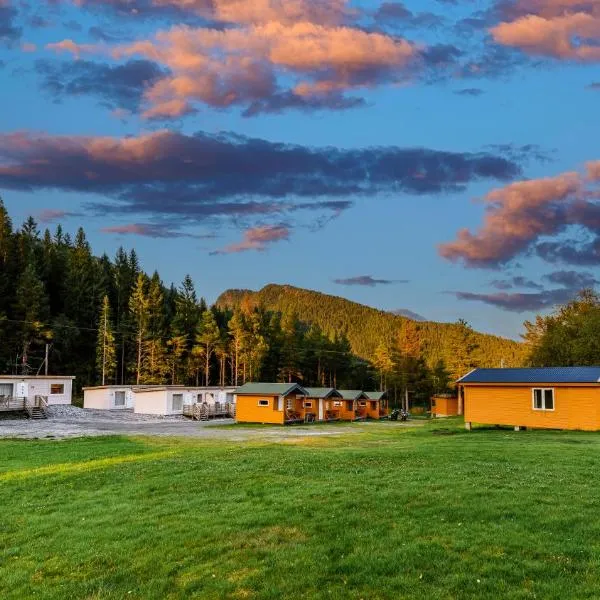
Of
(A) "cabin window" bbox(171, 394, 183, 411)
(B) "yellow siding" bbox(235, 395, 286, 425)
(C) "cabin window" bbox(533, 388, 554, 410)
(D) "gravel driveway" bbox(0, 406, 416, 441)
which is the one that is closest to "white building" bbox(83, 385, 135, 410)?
(D) "gravel driveway" bbox(0, 406, 416, 441)

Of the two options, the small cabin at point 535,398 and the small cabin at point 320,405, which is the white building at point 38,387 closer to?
the small cabin at point 320,405

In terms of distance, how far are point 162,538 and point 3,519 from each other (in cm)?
472

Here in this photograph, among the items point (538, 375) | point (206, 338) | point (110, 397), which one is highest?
point (206, 338)

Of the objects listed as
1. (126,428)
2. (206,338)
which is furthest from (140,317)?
(126,428)

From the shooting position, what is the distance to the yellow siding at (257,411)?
170ft

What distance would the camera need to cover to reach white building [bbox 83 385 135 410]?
63.2 metres

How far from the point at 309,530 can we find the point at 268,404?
42.4m

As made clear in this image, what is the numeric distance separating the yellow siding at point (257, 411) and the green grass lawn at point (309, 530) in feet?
112

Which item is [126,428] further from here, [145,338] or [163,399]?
[145,338]

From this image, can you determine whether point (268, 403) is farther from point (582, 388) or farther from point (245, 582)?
point (245, 582)

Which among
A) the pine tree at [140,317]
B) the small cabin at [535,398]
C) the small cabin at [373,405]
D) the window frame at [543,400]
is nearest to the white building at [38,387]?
the pine tree at [140,317]

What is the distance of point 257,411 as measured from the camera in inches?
2063

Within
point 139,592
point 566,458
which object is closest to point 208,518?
point 139,592

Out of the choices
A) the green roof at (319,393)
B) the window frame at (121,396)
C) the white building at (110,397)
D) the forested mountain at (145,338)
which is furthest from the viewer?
the forested mountain at (145,338)
